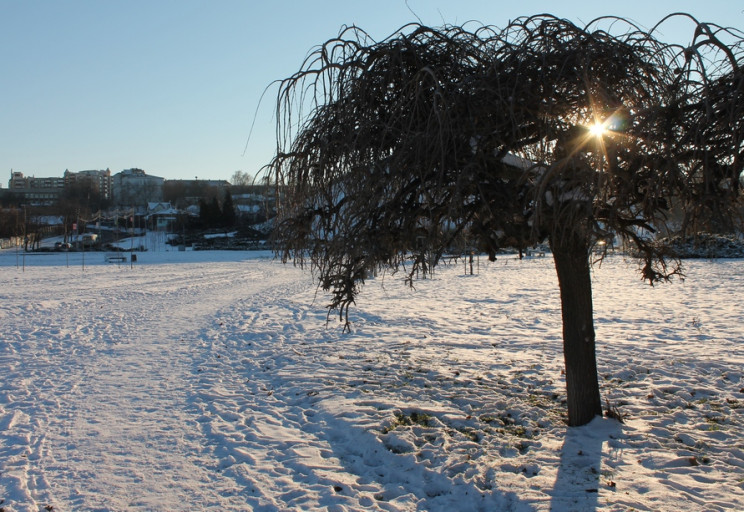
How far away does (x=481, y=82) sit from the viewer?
479 cm

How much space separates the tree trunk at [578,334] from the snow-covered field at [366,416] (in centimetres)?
27

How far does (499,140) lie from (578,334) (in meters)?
2.49

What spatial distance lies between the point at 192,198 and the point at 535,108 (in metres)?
151

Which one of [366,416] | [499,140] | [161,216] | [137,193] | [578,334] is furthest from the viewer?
[137,193]

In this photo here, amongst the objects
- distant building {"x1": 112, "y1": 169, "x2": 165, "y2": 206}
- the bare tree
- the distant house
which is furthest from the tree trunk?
distant building {"x1": 112, "y1": 169, "x2": 165, "y2": 206}

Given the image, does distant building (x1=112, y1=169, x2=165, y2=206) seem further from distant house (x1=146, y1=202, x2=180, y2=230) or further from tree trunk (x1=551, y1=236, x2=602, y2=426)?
tree trunk (x1=551, y1=236, x2=602, y2=426)

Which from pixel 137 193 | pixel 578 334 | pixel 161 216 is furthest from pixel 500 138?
pixel 137 193

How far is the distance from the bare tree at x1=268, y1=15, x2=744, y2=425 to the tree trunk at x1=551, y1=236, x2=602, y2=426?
26cm

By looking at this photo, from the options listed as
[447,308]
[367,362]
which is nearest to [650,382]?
[367,362]

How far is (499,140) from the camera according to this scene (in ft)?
16.6

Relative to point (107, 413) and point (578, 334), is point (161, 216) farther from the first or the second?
point (578, 334)

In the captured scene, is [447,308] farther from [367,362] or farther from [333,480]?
[333,480]

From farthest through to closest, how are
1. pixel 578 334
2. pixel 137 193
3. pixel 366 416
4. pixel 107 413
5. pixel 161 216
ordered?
pixel 137 193 → pixel 161 216 → pixel 107 413 → pixel 366 416 → pixel 578 334

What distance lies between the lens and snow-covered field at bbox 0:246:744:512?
483 centimetres
